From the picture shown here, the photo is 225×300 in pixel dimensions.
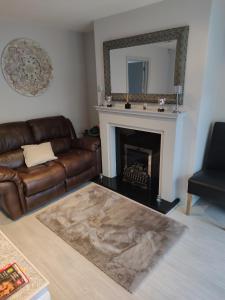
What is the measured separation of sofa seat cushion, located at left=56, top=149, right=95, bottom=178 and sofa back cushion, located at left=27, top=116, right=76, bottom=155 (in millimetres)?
243

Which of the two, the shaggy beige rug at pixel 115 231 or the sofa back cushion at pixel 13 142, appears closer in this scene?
the shaggy beige rug at pixel 115 231

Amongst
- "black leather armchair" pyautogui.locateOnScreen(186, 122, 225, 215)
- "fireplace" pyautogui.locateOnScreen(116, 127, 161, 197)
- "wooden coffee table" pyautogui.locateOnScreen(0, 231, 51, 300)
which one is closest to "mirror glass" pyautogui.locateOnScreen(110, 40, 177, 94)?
"fireplace" pyautogui.locateOnScreen(116, 127, 161, 197)

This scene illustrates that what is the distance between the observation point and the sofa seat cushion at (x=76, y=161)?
2926 millimetres

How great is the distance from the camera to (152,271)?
178cm

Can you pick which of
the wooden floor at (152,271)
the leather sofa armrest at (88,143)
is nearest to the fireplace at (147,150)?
the leather sofa armrest at (88,143)

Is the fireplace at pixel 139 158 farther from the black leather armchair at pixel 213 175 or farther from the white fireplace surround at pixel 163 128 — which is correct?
the black leather armchair at pixel 213 175

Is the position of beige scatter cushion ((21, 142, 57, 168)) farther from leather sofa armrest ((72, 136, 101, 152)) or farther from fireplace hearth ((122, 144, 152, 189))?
fireplace hearth ((122, 144, 152, 189))

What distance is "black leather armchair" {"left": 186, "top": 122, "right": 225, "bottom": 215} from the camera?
7.32 ft

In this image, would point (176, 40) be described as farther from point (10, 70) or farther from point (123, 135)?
point (10, 70)

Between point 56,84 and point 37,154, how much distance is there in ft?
4.71

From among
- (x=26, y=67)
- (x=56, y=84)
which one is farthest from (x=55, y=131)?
(x=26, y=67)

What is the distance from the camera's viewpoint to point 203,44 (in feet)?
6.82

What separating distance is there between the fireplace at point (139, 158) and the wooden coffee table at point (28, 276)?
6.36ft

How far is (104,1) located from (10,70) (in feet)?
5.61
